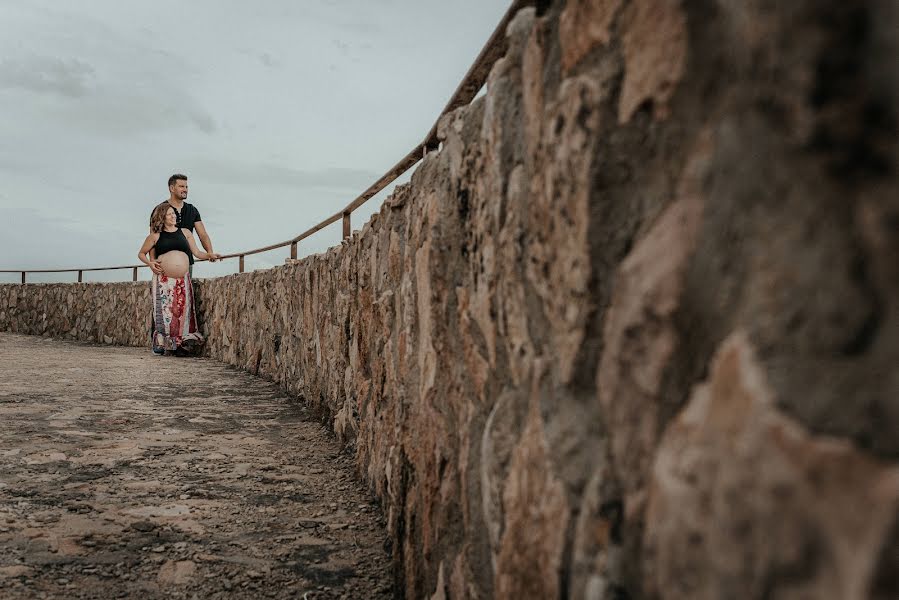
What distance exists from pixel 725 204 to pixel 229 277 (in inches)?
356

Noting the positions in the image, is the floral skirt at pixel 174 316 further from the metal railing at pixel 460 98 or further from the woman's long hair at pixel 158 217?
the metal railing at pixel 460 98

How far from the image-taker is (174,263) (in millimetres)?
9367

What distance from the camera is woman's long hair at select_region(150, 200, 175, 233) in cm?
883

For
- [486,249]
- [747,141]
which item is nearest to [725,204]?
[747,141]

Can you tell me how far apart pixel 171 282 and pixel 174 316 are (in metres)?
0.52

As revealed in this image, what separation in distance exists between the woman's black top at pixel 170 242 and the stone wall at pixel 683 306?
8303 millimetres

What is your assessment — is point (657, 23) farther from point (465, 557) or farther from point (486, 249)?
point (465, 557)

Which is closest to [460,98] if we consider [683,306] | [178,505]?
[683,306]

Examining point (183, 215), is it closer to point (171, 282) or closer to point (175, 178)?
point (175, 178)

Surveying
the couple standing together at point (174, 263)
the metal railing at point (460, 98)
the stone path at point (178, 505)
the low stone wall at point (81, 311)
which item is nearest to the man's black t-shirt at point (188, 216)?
the couple standing together at point (174, 263)

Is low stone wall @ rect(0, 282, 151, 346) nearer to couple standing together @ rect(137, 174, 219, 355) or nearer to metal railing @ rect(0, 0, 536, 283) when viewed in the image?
couple standing together @ rect(137, 174, 219, 355)

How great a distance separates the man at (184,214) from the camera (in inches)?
348

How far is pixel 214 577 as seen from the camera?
2.22 metres

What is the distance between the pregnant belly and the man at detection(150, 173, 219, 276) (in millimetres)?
88
